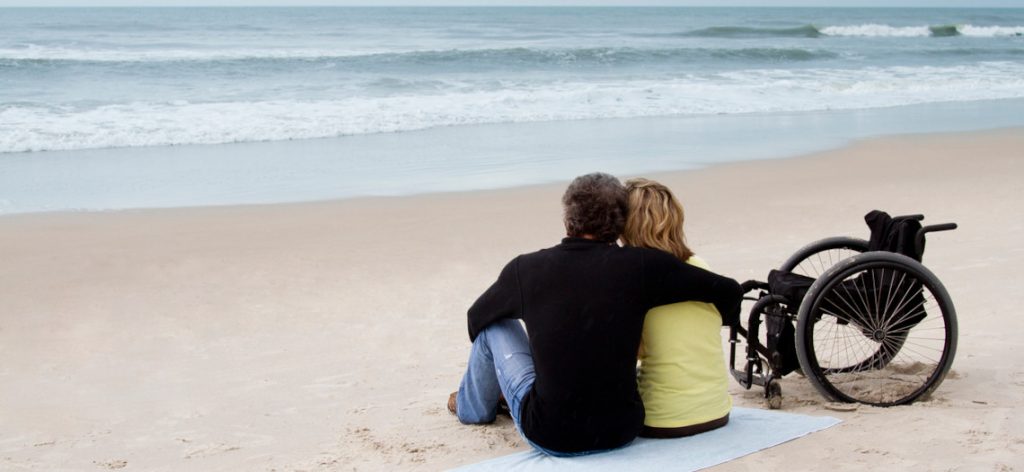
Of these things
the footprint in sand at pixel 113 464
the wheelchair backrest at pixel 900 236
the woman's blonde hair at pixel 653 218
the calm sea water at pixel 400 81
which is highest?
the woman's blonde hair at pixel 653 218

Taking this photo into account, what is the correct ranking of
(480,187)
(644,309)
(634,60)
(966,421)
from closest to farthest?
1. (644,309)
2. (966,421)
3. (480,187)
4. (634,60)

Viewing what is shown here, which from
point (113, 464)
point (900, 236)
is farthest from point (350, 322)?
point (900, 236)

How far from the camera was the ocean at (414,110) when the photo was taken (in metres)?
11.0

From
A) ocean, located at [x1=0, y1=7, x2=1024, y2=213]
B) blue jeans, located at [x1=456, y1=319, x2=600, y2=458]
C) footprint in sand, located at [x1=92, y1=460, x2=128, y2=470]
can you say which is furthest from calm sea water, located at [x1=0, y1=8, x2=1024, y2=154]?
blue jeans, located at [x1=456, y1=319, x2=600, y2=458]

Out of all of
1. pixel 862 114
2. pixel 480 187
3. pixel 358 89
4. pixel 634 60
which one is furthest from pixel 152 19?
pixel 480 187

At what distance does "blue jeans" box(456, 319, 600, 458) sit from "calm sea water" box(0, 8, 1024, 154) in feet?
36.0

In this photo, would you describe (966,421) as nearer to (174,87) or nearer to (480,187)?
(480,187)

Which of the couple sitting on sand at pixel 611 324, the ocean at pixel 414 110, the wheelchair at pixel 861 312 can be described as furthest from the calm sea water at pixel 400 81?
the couple sitting on sand at pixel 611 324

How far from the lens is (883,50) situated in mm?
34375

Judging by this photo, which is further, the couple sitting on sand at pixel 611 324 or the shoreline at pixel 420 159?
the shoreline at pixel 420 159

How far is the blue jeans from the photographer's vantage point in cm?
364

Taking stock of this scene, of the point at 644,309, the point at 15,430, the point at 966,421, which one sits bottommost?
the point at 15,430

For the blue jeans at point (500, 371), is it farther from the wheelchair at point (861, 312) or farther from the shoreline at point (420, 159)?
the shoreline at point (420, 159)

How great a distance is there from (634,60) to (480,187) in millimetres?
19742
